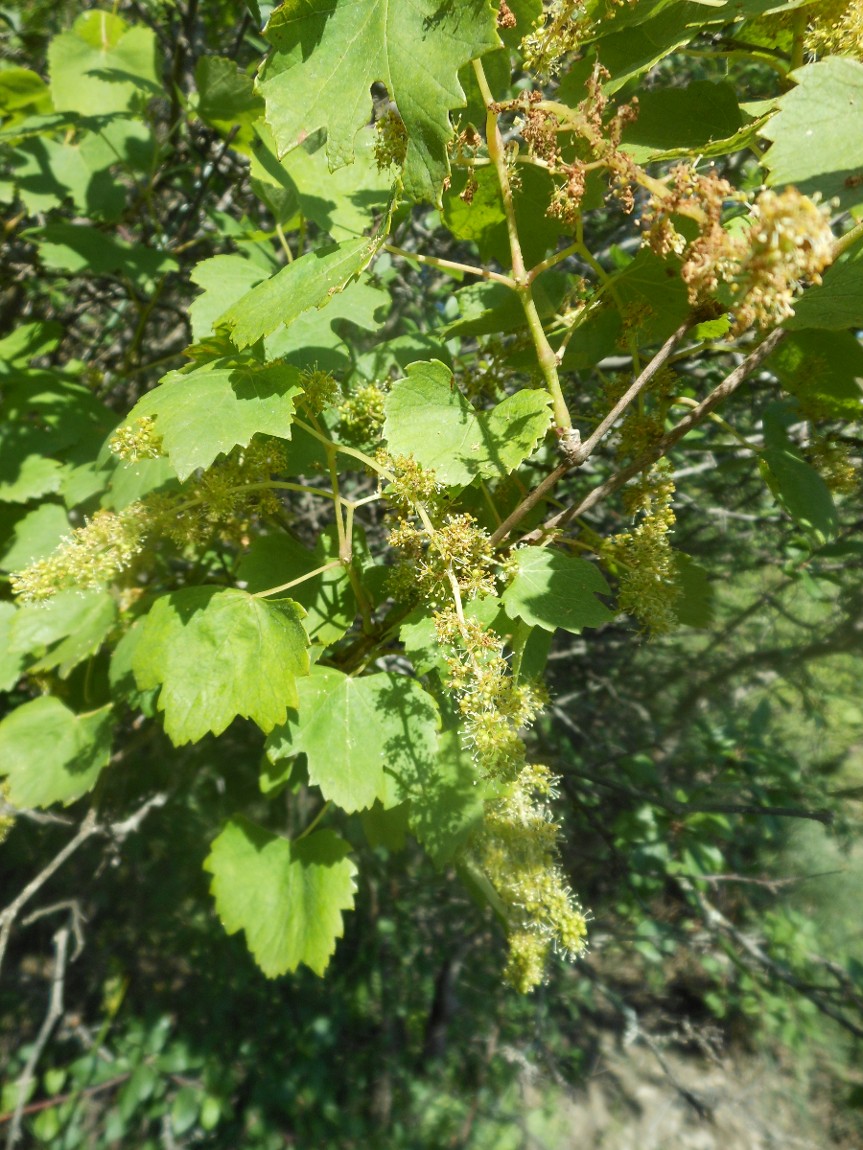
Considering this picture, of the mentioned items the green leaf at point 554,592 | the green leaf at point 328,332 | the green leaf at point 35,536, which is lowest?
the green leaf at point 554,592

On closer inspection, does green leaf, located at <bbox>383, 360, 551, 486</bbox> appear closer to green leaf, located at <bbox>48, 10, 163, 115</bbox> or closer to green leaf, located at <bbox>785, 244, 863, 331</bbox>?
green leaf, located at <bbox>785, 244, 863, 331</bbox>

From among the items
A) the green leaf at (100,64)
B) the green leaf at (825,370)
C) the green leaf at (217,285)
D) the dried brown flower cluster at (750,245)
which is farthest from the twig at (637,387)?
the green leaf at (100,64)

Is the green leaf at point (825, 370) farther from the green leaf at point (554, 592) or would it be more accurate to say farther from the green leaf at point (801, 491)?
the green leaf at point (554, 592)

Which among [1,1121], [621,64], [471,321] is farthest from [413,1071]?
[621,64]

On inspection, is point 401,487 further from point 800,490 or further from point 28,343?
point 28,343

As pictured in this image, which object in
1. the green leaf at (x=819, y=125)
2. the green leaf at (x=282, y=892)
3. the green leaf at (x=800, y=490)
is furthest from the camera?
the green leaf at (x=282, y=892)

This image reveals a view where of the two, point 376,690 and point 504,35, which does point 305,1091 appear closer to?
point 376,690

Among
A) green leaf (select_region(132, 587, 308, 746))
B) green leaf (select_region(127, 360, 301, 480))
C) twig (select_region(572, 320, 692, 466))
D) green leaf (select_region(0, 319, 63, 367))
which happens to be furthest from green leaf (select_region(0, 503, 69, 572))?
twig (select_region(572, 320, 692, 466))

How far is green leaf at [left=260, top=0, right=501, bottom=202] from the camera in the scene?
0.93 meters

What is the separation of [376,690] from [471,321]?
0.70 metres

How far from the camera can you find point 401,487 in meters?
1.09

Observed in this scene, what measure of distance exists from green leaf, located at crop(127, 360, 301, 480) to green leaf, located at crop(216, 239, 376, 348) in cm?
7

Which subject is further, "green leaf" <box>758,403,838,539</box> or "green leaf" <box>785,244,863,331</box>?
"green leaf" <box>758,403,838,539</box>

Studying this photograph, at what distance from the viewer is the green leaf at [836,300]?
1.02 meters
